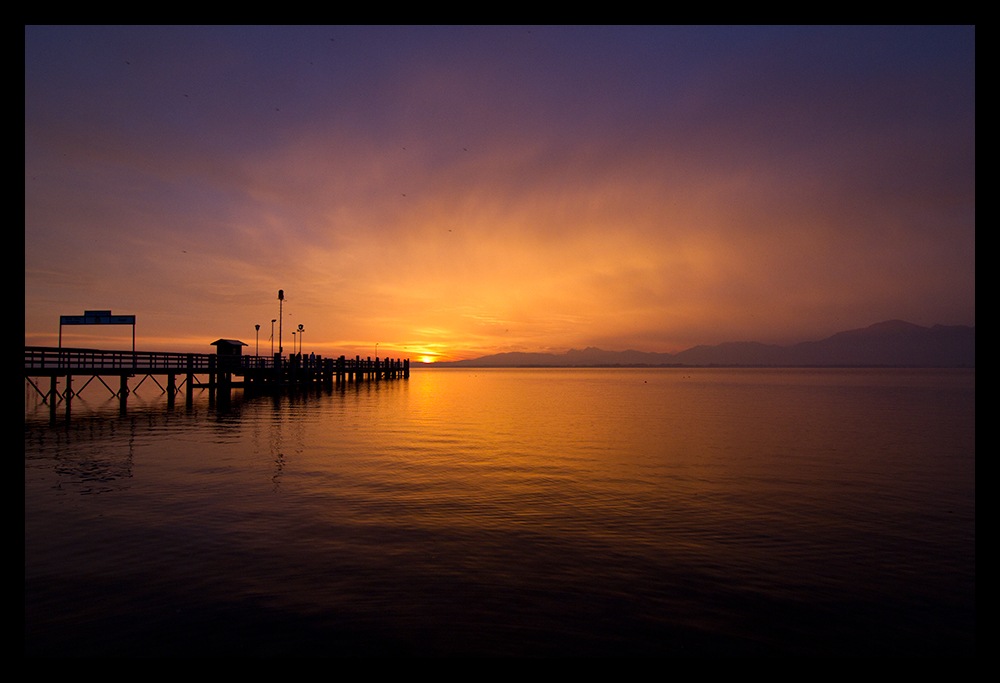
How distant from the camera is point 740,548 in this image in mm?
9320

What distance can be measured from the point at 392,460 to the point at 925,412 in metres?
37.2

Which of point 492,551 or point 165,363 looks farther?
point 165,363

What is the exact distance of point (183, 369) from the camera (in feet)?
143

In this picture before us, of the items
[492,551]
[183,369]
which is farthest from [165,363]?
[492,551]

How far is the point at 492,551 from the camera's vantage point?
9.03 metres

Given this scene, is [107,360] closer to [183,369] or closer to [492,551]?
[183,369]

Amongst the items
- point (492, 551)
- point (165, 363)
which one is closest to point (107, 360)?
point (165, 363)

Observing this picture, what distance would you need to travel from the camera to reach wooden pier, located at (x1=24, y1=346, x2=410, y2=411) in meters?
29.6

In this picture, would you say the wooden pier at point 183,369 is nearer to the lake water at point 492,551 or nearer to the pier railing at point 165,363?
the pier railing at point 165,363

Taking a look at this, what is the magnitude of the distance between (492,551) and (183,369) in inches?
1681

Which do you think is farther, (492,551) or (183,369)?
(183,369)
